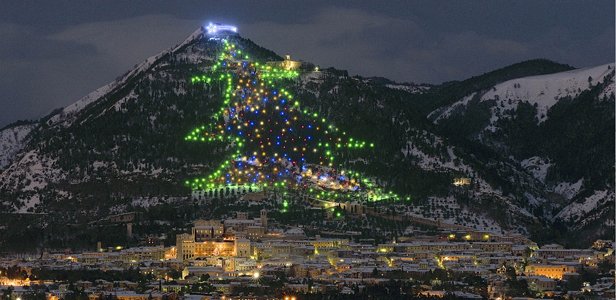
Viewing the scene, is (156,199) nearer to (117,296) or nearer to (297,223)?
(297,223)

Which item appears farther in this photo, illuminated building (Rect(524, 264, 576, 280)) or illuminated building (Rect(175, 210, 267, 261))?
illuminated building (Rect(175, 210, 267, 261))

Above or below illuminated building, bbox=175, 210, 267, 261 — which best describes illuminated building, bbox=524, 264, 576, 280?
below

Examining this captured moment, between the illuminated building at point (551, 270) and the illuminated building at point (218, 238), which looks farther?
the illuminated building at point (218, 238)

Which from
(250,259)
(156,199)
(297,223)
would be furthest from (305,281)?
(156,199)

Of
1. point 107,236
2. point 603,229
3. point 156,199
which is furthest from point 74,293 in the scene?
point 603,229

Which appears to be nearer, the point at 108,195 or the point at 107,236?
the point at 107,236

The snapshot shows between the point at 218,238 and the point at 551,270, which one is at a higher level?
the point at 218,238

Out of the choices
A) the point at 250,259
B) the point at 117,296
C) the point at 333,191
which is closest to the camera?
the point at 117,296

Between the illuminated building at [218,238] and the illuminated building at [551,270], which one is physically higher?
the illuminated building at [218,238]

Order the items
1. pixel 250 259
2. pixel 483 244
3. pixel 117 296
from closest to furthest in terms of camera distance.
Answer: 1. pixel 117 296
2. pixel 250 259
3. pixel 483 244

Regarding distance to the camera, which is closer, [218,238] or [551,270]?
[551,270]

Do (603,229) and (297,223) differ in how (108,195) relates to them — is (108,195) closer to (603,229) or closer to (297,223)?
(297,223)
